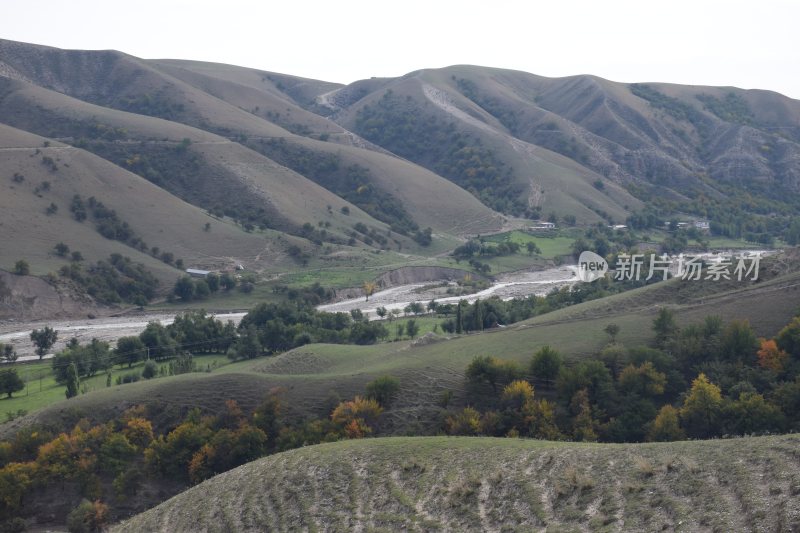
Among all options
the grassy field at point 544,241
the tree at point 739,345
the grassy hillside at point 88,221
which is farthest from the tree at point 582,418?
the grassy field at point 544,241

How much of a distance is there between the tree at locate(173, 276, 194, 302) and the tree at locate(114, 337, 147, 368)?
28139mm

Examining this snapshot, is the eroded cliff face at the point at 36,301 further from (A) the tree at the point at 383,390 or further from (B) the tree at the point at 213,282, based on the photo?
(A) the tree at the point at 383,390

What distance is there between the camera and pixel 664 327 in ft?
176

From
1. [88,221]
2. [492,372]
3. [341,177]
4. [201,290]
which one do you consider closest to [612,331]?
[492,372]

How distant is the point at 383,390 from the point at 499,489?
1838cm

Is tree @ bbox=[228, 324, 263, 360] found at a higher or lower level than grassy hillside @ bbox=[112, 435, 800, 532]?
lower

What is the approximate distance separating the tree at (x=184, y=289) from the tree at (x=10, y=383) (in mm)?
42008

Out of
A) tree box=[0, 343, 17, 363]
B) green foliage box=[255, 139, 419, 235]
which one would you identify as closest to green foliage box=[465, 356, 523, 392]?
tree box=[0, 343, 17, 363]

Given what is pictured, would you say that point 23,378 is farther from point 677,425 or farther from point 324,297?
point 677,425

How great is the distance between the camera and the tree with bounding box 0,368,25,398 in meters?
64.3

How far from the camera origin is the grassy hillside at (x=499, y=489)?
26016 mm

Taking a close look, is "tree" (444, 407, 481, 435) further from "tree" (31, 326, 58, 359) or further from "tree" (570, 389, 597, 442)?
"tree" (31, 326, 58, 359)

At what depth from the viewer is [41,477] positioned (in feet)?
147

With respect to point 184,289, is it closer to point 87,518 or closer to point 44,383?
point 44,383
